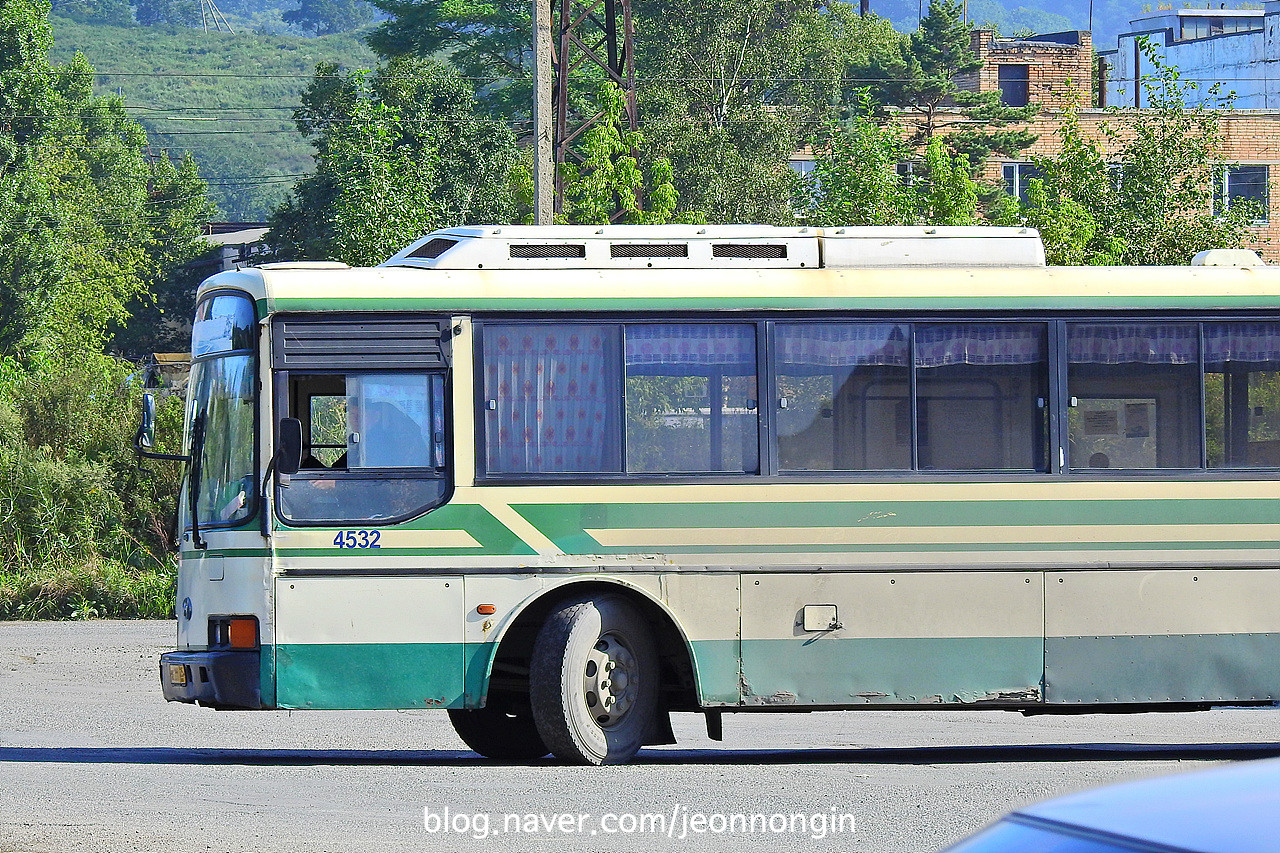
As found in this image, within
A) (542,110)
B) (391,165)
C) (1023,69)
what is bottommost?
(542,110)

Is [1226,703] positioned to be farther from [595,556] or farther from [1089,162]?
[1089,162]

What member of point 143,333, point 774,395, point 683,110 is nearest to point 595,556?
point 774,395

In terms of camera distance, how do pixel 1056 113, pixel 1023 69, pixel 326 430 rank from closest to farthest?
pixel 326 430 < pixel 1056 113 < pixel 1023 69

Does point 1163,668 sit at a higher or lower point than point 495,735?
higher

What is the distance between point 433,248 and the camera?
1069 cm

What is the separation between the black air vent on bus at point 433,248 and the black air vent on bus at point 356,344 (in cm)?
65

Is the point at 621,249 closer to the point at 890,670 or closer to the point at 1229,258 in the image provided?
the point at 890,670

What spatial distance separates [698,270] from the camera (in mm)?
Result: 10430

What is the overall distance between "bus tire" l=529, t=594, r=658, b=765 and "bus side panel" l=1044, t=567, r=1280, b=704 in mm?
2422

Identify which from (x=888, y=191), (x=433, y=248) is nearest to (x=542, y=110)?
(x=888, y=191)

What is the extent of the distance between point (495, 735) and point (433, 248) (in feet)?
10.3

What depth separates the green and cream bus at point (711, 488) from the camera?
9867mm

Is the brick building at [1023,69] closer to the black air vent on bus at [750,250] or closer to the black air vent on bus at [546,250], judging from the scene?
the black air vent on bus at [750,250]

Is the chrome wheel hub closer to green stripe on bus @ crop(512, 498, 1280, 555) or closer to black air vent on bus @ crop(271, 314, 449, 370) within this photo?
green stripe on bus @ crop(512, 498, 1280, 555)
